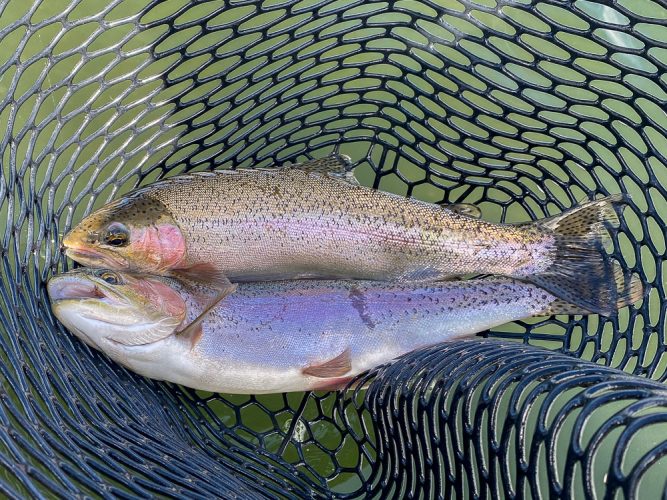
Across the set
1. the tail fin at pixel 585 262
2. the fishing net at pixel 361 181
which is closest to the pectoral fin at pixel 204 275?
the fishing net at pixel 361 181

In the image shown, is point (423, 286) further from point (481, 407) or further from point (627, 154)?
point (627, 154)

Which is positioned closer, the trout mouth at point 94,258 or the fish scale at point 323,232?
the trout mouth at point 94,258

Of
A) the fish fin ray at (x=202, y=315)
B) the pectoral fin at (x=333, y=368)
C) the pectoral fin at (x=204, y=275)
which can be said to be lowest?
the pectoral fin at (x=333, y=368)

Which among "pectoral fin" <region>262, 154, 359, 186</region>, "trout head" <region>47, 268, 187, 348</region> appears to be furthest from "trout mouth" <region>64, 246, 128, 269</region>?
"pectoral fin" <region>262, 154, 359, 186</region>

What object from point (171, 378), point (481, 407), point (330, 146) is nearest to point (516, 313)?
point (481, 407)

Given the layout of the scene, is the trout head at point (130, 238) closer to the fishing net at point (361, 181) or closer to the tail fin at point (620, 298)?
the fishing net at point (361, 181)

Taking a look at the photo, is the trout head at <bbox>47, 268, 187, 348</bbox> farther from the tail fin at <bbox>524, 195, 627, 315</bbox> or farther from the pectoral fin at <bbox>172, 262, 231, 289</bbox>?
the tail fin at <bbox>524, 195, 627, 315</bbox>

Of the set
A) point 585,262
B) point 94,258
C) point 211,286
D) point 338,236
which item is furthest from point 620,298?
point 94,258

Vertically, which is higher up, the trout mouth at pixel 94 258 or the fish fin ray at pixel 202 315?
the trout mouth at pixel 94 258
